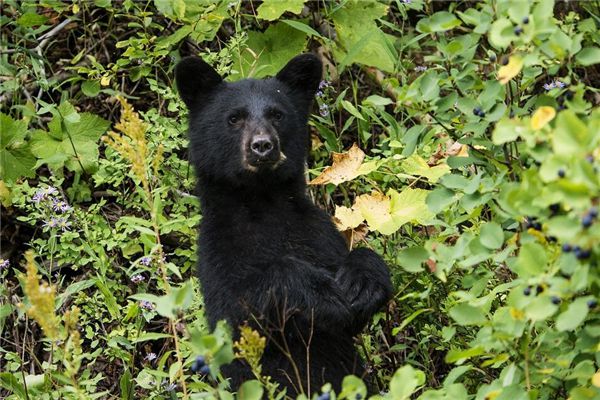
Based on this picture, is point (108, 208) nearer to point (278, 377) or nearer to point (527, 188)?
point (278, 377)

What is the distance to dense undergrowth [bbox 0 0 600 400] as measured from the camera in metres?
3.49

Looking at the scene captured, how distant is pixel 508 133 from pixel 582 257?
1.79 feet

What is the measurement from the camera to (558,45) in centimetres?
363

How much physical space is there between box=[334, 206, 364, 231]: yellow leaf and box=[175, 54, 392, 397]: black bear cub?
0.22 metres

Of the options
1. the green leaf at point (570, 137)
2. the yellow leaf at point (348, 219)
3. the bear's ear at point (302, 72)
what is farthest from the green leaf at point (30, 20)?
the green leaf at point (570, 137)

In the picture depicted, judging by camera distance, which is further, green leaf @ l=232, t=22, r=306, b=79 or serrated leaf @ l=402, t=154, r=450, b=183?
green leaf @ l=232, t=22, r=306, b=79

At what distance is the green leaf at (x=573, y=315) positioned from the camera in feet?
10.7

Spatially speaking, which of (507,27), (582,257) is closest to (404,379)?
(582,257)

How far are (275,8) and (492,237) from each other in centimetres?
332

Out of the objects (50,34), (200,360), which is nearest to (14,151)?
(50,34)

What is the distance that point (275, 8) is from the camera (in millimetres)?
6668

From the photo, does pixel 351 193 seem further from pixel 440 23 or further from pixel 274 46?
pixel 440 23

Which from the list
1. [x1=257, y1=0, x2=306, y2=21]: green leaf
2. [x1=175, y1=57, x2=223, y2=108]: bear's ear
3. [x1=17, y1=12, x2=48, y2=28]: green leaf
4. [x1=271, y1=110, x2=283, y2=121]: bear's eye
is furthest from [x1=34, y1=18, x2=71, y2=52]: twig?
[x1=271, y1=110, x2=283, y2=121]: bear's eye

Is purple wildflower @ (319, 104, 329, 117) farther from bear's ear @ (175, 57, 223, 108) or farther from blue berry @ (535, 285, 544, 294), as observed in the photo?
blue berry @ (535, 285, 544, 294)
